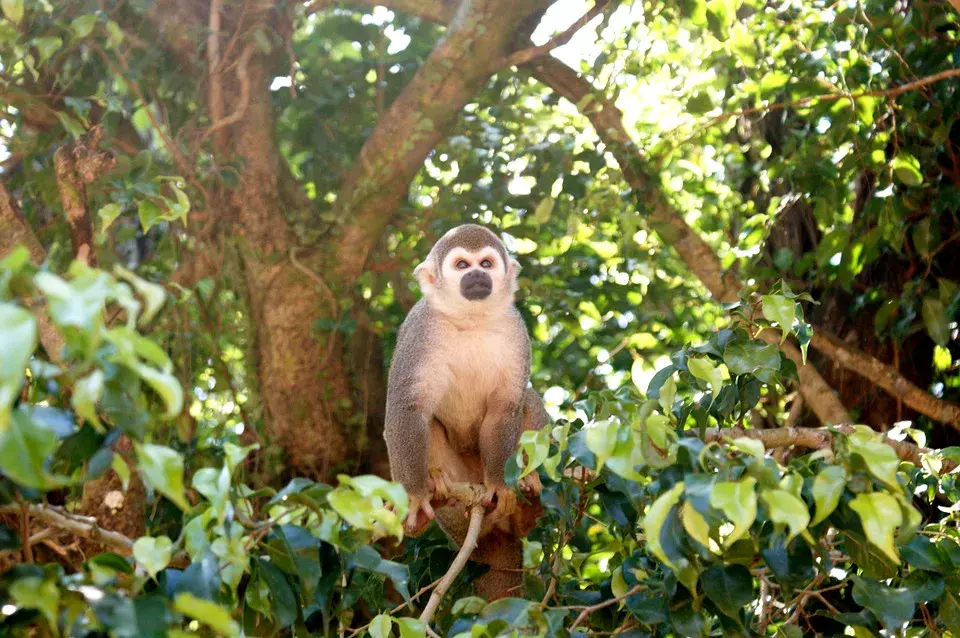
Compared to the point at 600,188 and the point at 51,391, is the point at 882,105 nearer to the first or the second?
the point at 600,188

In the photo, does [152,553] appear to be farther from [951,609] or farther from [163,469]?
[951,609]

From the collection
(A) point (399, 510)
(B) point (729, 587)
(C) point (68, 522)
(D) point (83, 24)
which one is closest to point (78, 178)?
(D) point (83, 24)

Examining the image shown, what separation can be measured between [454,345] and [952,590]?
2.74 meters

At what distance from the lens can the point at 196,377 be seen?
6770 millimetres

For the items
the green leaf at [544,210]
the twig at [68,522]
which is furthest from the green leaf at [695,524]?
the green leaf at [544,210]

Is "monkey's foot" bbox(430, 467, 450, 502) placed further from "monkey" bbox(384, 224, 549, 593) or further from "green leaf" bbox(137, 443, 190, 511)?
"green leaf" bbox(137, 443, 190, 511)

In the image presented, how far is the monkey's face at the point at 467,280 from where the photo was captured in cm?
509

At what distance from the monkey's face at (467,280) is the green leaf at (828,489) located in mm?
2944

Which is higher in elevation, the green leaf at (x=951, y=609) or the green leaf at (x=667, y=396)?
the green leaf at (x=667, y=396)

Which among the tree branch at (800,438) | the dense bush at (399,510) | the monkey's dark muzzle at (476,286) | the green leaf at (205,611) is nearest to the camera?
the dense bush at (399,510)

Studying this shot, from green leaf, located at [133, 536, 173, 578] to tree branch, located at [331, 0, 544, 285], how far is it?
14.9ft

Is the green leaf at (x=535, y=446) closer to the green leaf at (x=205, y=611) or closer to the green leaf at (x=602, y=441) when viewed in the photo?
the green leaf at (x=602, y=441)

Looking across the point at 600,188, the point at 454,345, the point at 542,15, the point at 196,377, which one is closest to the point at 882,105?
the point at 600,188

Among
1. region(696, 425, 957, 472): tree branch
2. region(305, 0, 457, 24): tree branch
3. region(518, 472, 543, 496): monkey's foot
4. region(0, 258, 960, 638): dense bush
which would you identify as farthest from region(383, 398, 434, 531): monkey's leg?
region(305, 0, 457, 24): tree branch
